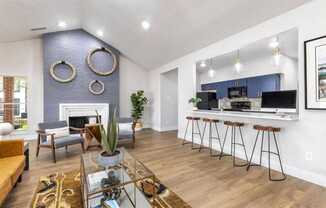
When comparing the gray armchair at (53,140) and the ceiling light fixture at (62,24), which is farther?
the ceiling light fixture at (62,24)

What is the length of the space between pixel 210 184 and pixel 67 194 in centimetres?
198

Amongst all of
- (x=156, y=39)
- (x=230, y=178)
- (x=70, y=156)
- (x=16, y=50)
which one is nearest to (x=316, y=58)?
(x=230, y=178)

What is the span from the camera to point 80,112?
6.19m

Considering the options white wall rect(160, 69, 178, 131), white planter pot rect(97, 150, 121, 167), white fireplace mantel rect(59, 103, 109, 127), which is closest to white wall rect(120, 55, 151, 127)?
white fireplace mantel rect(59, 103, 109, 127)

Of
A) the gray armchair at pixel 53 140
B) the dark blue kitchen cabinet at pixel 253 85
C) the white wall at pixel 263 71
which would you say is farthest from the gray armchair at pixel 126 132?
the dark blue kitchen cabinet at pixel 253 85

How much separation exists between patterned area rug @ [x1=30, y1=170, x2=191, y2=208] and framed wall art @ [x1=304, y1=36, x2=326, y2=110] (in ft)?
7.66

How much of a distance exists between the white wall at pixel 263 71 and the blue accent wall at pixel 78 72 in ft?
11.2

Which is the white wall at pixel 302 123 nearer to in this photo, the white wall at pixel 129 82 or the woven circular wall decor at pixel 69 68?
the white wall at pixel 129 82

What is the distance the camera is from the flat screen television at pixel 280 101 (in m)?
2.86

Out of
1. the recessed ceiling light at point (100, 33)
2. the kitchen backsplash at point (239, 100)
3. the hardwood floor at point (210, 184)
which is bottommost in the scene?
the hardwood floor at point (210, 184)

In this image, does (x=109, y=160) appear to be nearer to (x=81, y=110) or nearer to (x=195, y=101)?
(x=195, y=101)

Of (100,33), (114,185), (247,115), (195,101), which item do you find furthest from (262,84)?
(100,33)

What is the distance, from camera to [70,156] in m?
3.96

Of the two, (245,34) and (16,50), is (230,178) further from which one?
(16,50)
